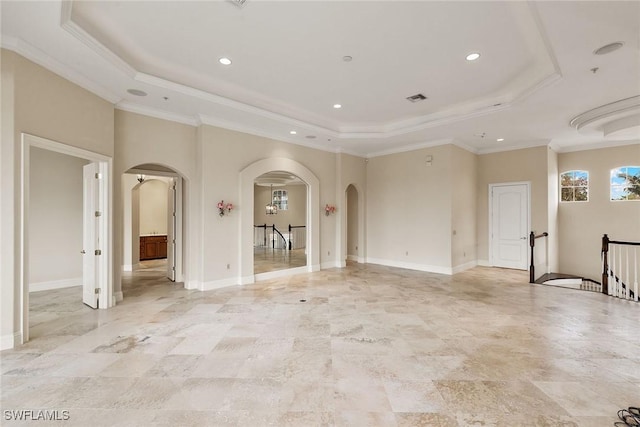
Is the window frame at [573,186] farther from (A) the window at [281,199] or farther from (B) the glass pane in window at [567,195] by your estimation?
(A) the window at [281,199]

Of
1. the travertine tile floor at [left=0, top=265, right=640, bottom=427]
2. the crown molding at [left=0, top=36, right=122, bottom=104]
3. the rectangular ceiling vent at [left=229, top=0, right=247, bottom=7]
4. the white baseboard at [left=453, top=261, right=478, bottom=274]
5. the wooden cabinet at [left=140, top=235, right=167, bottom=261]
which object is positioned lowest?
the travertine tile floor at [left=0, top=265, right=640, bottom=427]

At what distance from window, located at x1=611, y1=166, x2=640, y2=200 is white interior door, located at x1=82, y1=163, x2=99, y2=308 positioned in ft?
40.0

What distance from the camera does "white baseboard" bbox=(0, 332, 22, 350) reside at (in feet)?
10.8

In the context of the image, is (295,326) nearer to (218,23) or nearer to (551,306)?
→ (218,23)

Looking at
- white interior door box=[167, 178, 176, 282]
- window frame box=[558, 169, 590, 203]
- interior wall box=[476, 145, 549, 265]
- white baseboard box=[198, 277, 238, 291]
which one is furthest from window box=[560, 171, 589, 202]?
white interior door box=[167, 178, 176, 282]

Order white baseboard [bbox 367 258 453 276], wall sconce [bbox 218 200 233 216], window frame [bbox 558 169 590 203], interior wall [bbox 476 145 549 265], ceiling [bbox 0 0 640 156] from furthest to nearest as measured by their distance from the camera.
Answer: window frame [bbox 558 169 590 203]
interior wall [bbox 476 145 549 265]
white baseboard [bbox 367 258 453 276]
wall sconce [bbox 218 200 233 216]
ceiling [bbox 0 0 640 156]

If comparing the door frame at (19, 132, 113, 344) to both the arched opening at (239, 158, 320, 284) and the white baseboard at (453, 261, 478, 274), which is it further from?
the white baseboard at (453, 261, 478, 274)

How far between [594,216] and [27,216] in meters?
12.4

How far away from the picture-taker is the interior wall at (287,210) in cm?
1612

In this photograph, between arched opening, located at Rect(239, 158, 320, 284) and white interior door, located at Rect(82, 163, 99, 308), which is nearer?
white interior door, located at Rect(82, 163, 99, 308)

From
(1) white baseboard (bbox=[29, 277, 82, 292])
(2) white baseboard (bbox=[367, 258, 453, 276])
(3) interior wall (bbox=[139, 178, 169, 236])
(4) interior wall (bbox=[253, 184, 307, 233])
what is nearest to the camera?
(1) white baseboard (bbox=[29, 277, 82, 292])

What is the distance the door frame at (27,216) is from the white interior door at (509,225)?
950 centimetres

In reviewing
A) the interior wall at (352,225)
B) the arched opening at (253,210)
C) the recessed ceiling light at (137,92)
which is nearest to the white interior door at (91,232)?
the recessed ceiling light at (137,92)

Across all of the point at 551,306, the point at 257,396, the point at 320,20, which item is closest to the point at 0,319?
the point at 257,396
